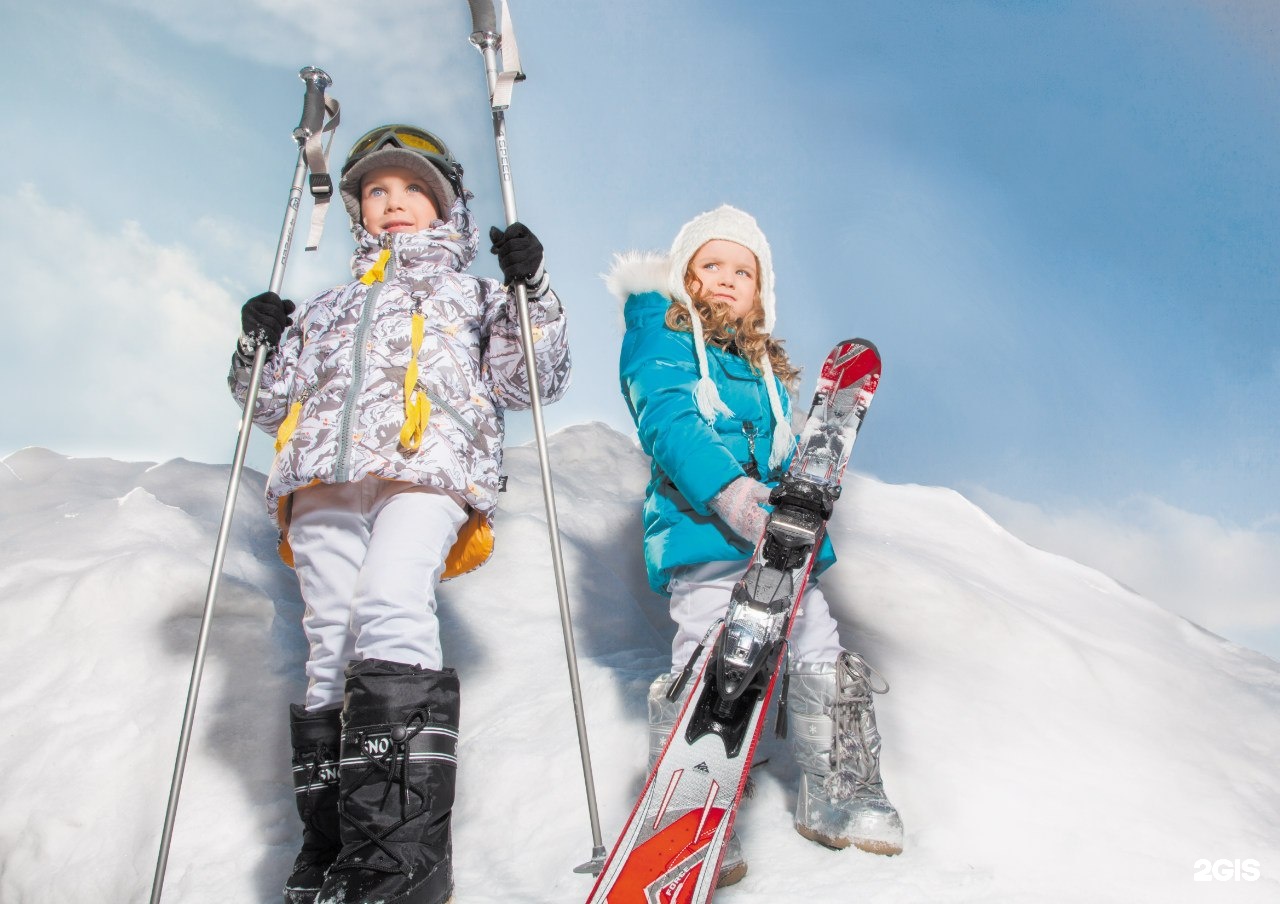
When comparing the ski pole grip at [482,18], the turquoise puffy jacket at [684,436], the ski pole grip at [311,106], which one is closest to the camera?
the turquoise puffy jacket at [684,436]

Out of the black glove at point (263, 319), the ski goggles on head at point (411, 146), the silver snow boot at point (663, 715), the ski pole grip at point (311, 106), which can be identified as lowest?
the silver snow boot at point (663, 715)

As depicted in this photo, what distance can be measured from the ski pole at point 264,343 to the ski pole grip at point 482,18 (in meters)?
0.67

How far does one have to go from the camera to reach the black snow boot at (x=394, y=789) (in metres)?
1.88

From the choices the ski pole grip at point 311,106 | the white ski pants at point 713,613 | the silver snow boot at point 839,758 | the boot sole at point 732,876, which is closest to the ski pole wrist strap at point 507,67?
the ski pole grip at point 311,106

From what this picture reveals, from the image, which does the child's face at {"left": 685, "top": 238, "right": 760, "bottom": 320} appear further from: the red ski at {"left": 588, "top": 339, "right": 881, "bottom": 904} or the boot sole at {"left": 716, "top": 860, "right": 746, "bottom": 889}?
the boot sole at {"left": 716, "top": 860, "right": 746, "bottom": 889}

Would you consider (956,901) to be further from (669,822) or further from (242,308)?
(242,308)

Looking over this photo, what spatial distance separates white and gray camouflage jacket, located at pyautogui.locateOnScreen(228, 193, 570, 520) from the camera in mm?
2340

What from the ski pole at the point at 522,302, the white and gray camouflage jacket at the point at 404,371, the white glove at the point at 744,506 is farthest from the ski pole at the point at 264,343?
the white glove at the point at 744,506

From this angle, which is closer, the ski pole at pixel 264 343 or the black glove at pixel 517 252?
the ski pole at pixel 264 343

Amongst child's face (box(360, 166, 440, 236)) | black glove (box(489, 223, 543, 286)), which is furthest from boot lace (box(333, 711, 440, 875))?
child's face (box(360, 166, 440, 236))

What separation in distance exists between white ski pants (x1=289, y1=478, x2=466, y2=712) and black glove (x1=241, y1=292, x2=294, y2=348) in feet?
1.94

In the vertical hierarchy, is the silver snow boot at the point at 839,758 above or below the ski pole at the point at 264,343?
below

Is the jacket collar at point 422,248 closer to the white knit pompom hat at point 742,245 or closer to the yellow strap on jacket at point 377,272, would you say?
the yellow strap on jacket at point 377,272

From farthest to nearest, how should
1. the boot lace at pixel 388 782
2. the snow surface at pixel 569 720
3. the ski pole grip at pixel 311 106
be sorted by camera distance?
the ski pole grip at pixel 311 106 → the snow surface at pixel 569 720 → the boot lace at pixel 388 782
